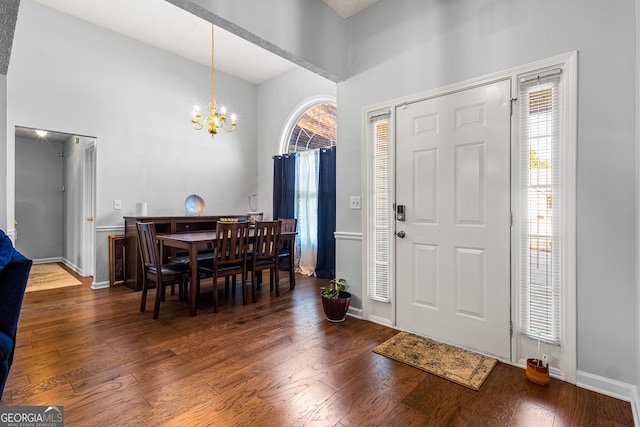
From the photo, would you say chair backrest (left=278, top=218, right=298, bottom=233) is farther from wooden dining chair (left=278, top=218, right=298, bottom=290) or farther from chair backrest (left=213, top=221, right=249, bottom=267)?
chair backrest (left=213, top=221, right=249, bottom=267)

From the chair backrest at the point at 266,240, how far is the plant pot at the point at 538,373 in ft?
8.71

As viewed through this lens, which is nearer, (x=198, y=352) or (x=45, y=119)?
(x=198, y=352)

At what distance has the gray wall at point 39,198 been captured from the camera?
5723 millimetres

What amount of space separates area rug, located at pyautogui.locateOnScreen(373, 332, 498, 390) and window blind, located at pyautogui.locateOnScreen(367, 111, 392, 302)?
Answer: 0.47 meters

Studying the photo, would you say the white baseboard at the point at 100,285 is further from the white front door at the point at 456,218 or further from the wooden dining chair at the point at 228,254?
the white front door at the point at 456,218

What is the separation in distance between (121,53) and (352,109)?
3512 mm

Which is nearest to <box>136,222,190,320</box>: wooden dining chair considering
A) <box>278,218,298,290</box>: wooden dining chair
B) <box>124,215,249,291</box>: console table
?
<box>124,215,249,291</box>: console table

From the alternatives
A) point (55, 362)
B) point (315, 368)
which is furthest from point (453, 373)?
point (55, 362)

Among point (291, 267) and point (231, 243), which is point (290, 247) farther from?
point (231, 243)

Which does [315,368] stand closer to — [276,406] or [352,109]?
[276,406]

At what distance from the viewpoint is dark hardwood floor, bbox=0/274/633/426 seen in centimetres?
158

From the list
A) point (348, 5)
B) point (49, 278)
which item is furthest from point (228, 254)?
point (49, 278)

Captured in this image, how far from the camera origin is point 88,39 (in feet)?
13.3

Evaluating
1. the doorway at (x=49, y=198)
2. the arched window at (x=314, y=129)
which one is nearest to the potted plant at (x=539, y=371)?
the arched window at (x=314, y=129)
